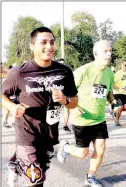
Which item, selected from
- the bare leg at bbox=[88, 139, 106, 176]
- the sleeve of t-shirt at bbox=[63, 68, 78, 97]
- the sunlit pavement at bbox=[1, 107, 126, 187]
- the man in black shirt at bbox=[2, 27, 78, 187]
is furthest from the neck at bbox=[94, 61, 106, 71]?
the sunlit pavement at bbox=[1, 107, 126, 187]

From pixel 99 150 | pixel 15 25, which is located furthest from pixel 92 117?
pixel 15 25

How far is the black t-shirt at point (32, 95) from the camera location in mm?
3346

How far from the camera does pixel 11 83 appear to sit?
132 inches

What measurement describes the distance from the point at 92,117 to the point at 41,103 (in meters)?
1.35

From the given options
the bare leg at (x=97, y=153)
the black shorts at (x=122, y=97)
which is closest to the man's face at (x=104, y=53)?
the bare leg at (x=97, y=153)

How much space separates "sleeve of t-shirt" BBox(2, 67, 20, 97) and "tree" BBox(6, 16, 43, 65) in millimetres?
44184

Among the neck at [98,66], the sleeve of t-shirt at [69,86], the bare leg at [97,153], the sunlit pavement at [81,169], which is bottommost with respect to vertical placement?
the sunlit pavement at [81,169]

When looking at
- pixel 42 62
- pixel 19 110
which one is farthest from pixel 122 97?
pixel 19 110

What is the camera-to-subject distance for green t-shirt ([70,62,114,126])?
4586 mm

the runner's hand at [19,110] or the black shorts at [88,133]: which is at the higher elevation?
the runner's hand at [19,110]

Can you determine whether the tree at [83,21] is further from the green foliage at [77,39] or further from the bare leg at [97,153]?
the bare leg at [97,153]

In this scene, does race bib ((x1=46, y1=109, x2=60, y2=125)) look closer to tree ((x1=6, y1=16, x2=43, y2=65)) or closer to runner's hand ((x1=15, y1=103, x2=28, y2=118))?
runner's hand ((x1=15, y1=103, x2=28, y2=118))

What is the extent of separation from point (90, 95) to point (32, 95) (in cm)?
146

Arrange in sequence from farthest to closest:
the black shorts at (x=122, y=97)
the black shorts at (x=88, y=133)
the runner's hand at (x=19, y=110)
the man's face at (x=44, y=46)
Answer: the black shorts at (x=122, y=97), the black shorts at (x=88, y=133), the man's face at (x=44, y=46), the runner's hand at (x=19, y=110)
